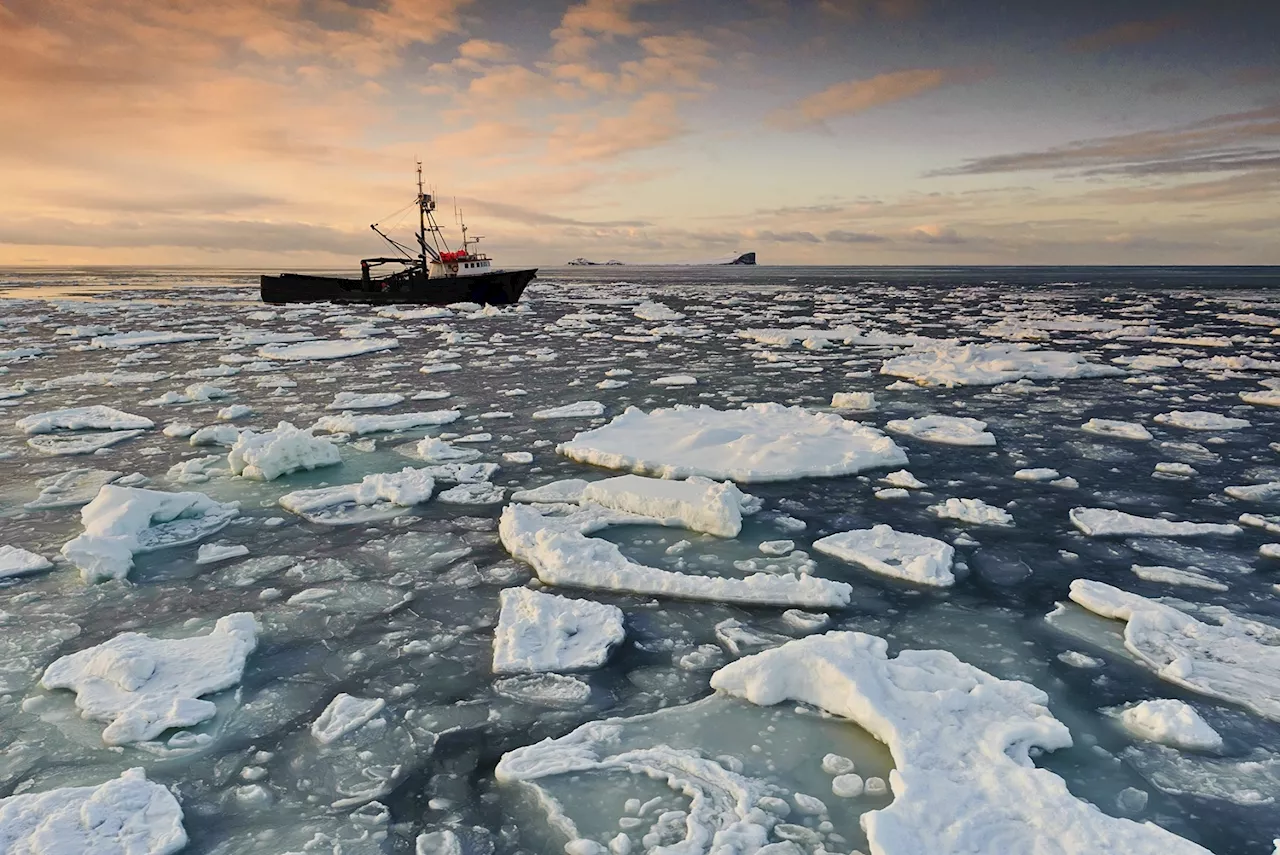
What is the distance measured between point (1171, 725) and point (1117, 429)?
6.61 meters

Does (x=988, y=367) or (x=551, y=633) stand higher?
(x=988, y=367)

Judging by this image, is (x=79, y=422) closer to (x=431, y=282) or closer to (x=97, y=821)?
(x=97, y=821)

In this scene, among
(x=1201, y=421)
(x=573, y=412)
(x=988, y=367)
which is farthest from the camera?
(x=988, y=367)

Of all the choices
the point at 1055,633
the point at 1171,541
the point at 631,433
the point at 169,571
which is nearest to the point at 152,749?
the point at 169,571

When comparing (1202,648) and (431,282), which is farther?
(431,282)

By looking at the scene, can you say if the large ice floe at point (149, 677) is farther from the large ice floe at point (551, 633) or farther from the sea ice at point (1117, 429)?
the sea ice at point (1117, 429)

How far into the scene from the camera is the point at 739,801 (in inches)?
109

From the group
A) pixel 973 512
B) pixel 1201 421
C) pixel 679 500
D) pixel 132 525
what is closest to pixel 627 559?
pixel 679 500

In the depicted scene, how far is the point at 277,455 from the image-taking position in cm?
701

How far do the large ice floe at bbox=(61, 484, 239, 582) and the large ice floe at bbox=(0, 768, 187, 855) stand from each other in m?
2.48

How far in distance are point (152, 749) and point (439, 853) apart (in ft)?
4.87

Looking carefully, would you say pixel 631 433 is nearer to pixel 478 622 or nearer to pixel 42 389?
pixel 478 622

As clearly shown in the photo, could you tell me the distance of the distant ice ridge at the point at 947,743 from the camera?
250 cm

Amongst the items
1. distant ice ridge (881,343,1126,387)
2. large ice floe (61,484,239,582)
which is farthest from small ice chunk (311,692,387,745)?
distant ice ridge (881,343,1126,387)
